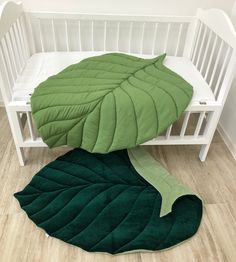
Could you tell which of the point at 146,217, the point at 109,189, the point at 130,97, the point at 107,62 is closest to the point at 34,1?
the point at 107,62

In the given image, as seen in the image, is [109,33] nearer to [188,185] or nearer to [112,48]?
[112,48]

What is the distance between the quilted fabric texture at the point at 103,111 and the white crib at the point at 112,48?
4.3 inches

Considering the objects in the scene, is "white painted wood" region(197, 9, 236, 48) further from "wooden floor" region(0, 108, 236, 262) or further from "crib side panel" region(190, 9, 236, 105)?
"wooden floor" region(0, 108, 236, 262)

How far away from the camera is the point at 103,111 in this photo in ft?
3.78

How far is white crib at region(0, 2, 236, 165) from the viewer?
A: 1258 millimetres

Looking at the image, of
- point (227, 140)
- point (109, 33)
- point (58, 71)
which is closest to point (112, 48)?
point (109, 33)

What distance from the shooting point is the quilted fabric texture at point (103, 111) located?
1.15 metres

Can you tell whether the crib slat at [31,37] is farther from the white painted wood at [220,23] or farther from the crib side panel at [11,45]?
the white painted wood at [220,23]

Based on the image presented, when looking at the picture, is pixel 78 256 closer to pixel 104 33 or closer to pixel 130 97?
pixel 130 97

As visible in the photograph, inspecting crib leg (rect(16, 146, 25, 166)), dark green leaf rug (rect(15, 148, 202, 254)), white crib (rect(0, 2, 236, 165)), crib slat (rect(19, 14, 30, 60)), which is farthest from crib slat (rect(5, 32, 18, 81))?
dark green leaf rug (rect(15, 148, 202, 254))

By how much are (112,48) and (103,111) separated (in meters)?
0.80

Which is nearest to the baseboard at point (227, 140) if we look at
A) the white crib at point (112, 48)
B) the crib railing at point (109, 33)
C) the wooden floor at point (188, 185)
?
the wooden floor at point (188, 185)

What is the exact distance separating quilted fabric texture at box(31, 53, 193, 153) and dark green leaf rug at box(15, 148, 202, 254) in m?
0.24

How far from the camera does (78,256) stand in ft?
3.53
